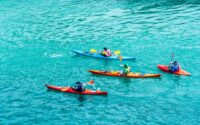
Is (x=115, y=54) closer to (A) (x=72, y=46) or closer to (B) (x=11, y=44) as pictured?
(A) (x=72, y=46)

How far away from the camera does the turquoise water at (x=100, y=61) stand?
36.4m

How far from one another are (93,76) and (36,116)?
11.9 meters

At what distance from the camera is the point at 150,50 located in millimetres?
53906

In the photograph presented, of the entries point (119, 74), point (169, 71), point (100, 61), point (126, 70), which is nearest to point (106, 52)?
point (100, 61)

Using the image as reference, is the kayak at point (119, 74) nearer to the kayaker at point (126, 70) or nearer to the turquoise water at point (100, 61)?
the kayaker at point (126, 70)

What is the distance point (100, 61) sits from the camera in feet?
169

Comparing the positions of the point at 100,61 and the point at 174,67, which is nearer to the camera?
the point at 174,67

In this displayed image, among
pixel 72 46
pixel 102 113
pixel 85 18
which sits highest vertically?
pixel 85 18

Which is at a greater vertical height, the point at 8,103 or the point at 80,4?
the point at 80,4

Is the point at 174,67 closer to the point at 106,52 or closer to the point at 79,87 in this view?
the point at 106,52

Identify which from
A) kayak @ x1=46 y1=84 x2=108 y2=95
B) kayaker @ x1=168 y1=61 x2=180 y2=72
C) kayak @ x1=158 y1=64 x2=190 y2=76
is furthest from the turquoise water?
kayaker @ x1=168 y1=61 x2=180 y2=72

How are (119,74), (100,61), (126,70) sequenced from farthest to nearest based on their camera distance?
(100,61), (119,74), (126,70)

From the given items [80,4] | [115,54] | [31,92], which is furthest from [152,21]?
[31,92]

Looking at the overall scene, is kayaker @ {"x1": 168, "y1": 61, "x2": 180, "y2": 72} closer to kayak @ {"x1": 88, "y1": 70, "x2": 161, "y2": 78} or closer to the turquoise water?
the turquoise water
